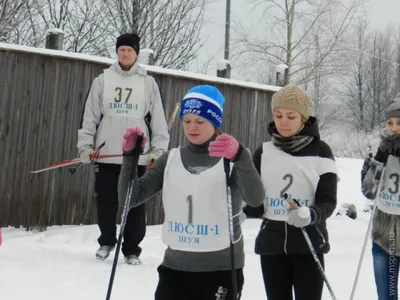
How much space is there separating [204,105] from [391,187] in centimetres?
161

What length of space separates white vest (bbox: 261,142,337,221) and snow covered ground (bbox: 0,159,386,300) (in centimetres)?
158

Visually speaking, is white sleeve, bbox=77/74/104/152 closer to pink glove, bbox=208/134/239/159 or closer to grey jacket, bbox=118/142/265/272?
grey jacket, bbox=118/142/265/272

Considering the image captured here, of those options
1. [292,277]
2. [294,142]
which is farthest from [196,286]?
[294,142]

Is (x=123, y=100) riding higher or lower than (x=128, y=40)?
lower

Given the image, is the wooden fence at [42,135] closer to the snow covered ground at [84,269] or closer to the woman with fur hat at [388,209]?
the snow covered ground at [84,269]

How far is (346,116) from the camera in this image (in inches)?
1941

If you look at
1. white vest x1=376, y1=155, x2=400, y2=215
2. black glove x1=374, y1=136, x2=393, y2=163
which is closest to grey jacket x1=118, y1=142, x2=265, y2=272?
black glove x1=374, y1=136, x2=393, y2=163

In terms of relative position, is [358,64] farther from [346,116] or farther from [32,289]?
[32,289]

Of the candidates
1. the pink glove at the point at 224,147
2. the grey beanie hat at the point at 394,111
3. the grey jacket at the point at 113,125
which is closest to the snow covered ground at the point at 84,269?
the grey jacket at the point at 113,125

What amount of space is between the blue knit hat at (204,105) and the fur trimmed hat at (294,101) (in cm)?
42

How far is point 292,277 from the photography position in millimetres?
3146

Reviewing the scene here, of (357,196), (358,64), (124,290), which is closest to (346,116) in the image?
(358,64)

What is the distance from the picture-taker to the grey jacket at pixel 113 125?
510 centimetres

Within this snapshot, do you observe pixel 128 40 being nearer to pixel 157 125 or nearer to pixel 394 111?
pixel 157 125
